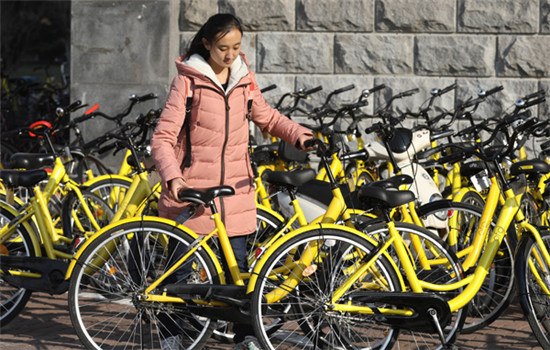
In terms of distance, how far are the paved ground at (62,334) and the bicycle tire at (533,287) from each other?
533mm

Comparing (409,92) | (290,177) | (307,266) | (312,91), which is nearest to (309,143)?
(290,177)

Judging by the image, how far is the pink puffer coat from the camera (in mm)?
5789

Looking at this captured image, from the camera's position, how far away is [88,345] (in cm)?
582

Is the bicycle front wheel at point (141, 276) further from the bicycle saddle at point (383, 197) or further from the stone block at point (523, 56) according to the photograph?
the stone block at point (523, 56)

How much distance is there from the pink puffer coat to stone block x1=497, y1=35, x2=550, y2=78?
476 centimetres

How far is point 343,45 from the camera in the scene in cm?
1065

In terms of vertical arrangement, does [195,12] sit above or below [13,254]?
above

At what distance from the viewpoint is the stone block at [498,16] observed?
400 inches

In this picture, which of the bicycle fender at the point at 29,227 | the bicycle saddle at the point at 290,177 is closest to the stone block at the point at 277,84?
the bicycle fender at the point at 29,227

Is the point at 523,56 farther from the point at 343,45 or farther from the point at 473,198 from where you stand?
the point at 473,198

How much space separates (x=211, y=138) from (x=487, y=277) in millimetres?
1847

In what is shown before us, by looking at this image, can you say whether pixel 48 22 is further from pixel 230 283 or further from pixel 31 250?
pixel 230 283

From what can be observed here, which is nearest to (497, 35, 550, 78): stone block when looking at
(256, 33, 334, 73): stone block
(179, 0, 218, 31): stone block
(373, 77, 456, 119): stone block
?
(373, 77, 456, 119): stone block

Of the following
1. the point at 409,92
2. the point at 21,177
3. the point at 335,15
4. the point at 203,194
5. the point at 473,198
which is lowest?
the point at 473,198
